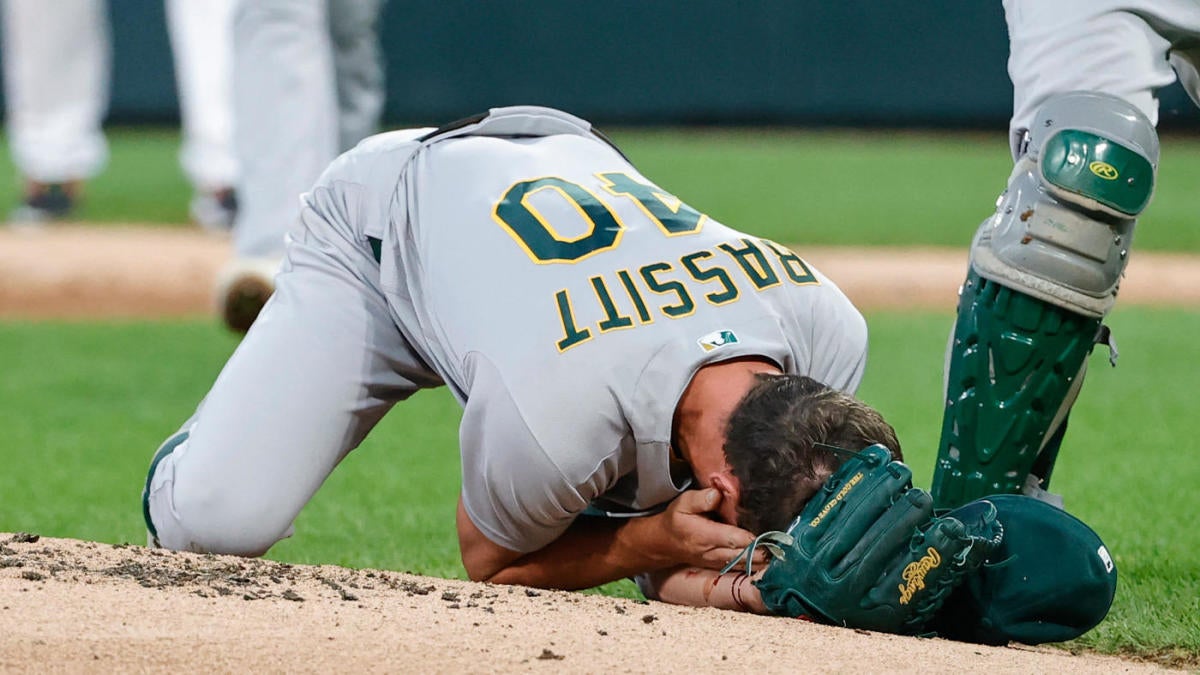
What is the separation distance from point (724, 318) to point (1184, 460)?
160 centimetres

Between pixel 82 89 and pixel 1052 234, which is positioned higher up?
pixel 1052 234

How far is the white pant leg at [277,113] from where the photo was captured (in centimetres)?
429

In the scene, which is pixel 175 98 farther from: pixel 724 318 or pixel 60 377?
pixel 724 318

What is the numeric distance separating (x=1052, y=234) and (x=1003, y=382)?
203 millimetres

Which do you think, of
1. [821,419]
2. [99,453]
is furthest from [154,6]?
[821,419]

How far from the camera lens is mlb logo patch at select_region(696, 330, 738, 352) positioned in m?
2.27

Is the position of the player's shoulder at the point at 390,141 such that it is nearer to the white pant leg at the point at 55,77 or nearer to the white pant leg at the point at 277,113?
the white pant leg at the point at 277,113

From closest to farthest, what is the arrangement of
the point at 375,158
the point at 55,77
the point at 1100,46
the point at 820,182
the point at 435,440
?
the point at 1100,46, the point at 375,158, the point at 435,440, the point at 55,77, the point at 820,182

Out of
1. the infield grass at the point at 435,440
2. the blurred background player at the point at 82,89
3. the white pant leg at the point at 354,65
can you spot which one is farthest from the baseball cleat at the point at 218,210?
the white pant leg at the point at 354,65

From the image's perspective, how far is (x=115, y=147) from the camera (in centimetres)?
1266

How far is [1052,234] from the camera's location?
2.18 m

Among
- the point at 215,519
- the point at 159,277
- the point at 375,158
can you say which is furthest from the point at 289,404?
the point at 159,277

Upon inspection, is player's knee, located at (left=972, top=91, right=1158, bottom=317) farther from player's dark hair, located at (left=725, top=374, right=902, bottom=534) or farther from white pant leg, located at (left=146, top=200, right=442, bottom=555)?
white pant leg, located at (left=146, top=200, right=442, bottom=555)

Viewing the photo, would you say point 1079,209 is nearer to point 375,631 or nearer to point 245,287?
point 375,631
